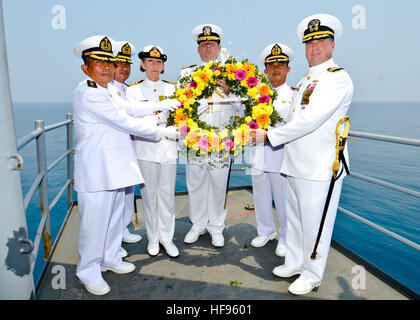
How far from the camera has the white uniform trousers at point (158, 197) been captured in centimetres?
344

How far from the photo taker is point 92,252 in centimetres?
282

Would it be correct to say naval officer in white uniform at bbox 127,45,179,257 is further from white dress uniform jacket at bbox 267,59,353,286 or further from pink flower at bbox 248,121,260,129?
white dress uniform jacket at bbox 267,59,353,286

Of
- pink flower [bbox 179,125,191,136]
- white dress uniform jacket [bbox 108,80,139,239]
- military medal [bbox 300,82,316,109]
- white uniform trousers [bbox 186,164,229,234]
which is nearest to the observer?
military medal [bbox 300,82,316,109]

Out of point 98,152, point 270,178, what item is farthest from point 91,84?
point 270,178

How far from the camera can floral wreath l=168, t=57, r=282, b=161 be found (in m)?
3.00

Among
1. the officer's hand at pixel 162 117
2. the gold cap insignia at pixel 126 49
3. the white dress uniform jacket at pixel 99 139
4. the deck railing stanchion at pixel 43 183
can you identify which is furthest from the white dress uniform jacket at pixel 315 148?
the deck railing stanchion at pixel 43 183

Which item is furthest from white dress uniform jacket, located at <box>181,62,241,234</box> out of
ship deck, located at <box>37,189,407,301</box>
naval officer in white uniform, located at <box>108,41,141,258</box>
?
naval officer in white uniform, located at <box>108,41,141,258</box>

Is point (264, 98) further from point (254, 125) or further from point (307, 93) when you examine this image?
point (307, 93)

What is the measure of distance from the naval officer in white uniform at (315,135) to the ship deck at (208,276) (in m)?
0.30

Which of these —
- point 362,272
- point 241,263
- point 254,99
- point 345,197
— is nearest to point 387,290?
point 362,272

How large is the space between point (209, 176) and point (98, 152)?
1519 mm

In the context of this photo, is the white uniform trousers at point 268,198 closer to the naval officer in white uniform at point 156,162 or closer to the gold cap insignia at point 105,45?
the naval officer in white uniform at point 156,162
